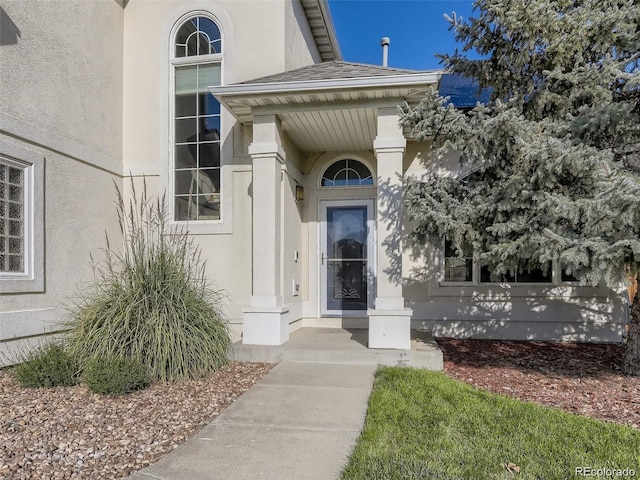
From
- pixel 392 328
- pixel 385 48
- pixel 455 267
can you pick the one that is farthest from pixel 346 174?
pixel 385 48

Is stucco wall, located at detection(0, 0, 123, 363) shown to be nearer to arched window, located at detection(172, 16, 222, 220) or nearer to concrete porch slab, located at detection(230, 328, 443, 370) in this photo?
arched window, located at detection(172, 16, 222, 220)

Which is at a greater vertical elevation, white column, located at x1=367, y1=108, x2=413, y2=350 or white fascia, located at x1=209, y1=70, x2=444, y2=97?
white fascia, located at x1=209, y1=70, x2=444, y2=97

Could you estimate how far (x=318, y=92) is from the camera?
537 centimetres

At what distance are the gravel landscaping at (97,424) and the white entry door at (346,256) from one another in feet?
9.83

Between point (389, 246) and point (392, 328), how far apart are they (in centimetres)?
108

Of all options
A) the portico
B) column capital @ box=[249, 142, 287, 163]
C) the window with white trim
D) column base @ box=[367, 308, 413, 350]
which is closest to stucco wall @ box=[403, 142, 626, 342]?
the portico

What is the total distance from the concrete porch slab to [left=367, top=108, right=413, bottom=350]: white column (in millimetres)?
180

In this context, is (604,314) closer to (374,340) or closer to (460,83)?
(374,340)

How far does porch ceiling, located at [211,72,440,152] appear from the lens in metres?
5.25

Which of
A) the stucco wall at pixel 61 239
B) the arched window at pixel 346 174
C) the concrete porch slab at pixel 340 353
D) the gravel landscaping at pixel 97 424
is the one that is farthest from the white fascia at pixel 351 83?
the gravel landscaping at pixel 97 424

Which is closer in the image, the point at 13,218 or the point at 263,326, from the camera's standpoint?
the point at 13,218

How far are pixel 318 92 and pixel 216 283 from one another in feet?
11.9

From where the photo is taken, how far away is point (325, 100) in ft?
18.4

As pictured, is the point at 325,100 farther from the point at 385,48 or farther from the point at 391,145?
the point at 385,48
